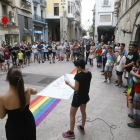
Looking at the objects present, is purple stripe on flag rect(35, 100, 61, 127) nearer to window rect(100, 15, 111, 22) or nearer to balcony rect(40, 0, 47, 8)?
balcony rect(40, 0, 47, 8)

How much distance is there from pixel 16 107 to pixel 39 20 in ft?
99.4

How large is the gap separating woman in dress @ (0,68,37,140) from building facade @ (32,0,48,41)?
2691 cm

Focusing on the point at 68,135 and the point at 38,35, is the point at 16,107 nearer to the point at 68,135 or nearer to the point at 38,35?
the point at 68,135

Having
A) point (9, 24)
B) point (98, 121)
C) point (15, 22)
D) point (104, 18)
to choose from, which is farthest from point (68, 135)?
point (104, 18)

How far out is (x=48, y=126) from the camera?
347 cm

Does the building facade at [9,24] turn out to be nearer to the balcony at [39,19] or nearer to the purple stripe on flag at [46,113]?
the balcony at [39,19]

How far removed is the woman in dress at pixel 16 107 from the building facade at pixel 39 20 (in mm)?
26912

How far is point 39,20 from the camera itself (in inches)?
1161

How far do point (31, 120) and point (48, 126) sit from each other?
1585 millimetres

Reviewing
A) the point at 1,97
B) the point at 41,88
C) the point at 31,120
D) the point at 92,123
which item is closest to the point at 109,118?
the point at 92,123

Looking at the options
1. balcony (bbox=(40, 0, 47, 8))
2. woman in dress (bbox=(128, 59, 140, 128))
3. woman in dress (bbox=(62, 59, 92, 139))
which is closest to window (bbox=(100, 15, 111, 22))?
balcony (bbox=(40, 0, 47, 8))

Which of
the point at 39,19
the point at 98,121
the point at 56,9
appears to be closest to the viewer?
the point at 98,121

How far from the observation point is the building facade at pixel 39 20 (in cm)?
2765

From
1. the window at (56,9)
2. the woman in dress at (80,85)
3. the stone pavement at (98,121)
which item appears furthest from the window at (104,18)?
the woman in dress at (80,85)
